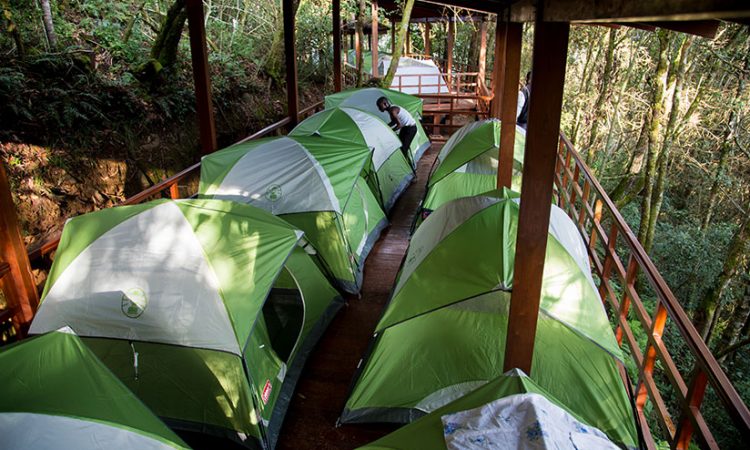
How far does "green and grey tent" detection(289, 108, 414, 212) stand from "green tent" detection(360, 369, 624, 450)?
17.5 ft

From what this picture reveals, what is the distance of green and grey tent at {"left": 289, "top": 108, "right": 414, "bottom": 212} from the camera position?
27.0ft

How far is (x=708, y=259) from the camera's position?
12984 mm

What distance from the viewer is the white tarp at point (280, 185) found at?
597 cm

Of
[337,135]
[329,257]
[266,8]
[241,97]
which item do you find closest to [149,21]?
[241,97]

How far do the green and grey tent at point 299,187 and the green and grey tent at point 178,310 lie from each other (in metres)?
1.63

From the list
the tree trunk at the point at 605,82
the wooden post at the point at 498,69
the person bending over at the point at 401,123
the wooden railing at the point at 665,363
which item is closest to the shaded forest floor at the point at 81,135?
the person bending over at the point at 401,123

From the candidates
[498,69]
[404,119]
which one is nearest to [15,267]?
[404,119]

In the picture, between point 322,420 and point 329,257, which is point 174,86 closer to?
point 329,257

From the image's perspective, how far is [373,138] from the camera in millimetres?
8836

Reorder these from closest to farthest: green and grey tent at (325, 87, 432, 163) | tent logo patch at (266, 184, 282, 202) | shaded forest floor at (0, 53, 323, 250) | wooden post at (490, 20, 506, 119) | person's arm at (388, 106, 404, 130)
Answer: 1. tent logo patch at (266, 184, 282, 202)
2. shaded forest floor at (0, 53, 323, 250)
3. person's arm at (388, 106, 404, 130)
4. green and grey tent at (325, 87, 432, 163)
5. wooden post at (490, 20, 506, 119)

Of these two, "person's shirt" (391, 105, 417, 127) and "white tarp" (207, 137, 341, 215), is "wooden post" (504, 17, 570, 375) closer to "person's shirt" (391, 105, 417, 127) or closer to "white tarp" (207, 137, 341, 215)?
"white tarp" (207, 137, 341, 215)

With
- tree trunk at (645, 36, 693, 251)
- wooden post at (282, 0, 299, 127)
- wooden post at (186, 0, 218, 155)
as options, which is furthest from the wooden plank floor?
tree trunk at (645, 36, 693, 251)

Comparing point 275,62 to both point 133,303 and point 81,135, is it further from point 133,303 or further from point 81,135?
point 133,303

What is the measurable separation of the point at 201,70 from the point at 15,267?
3627 millimetres
